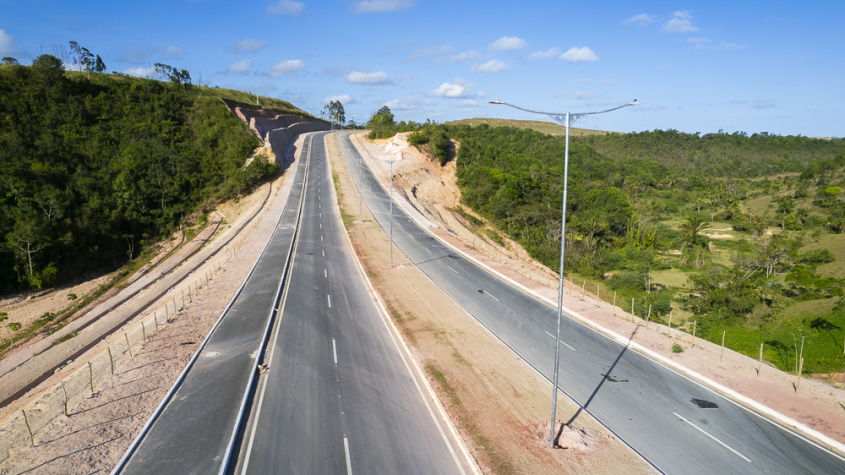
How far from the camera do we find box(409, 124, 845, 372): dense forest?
30125mm

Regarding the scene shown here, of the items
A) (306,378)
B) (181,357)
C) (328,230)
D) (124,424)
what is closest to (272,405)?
(306,378)

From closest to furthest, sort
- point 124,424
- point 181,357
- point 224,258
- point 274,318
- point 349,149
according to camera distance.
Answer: point 124,424, point 181,357, point 274,318, point 224,258, point 349,149

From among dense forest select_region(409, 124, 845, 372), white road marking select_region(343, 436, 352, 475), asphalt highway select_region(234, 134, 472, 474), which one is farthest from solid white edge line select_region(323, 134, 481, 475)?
dense forest select_region(409, 124, 845, 372)

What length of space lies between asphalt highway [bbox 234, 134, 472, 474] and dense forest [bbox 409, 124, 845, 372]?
17356 mm

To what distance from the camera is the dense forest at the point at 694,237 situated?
98.8 ft

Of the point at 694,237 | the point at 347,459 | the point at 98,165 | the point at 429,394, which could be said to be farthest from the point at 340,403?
the point at 694,237

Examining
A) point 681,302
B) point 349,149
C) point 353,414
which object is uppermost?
point 349,149

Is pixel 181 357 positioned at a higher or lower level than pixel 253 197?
lower

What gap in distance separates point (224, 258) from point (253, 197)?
961 inches

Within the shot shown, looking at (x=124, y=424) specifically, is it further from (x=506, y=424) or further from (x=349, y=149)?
(x=349, y=149)

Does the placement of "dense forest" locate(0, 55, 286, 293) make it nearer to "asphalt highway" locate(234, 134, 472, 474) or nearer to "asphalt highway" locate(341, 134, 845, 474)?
"asphalt highway" locate(234, 134, 472, 474)

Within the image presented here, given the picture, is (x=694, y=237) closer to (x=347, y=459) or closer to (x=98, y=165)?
(x=347, y=459)

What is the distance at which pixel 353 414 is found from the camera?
48.8 feet

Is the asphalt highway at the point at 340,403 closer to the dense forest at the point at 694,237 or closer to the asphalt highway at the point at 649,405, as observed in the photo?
the asphalt highway at the point at 649,405
